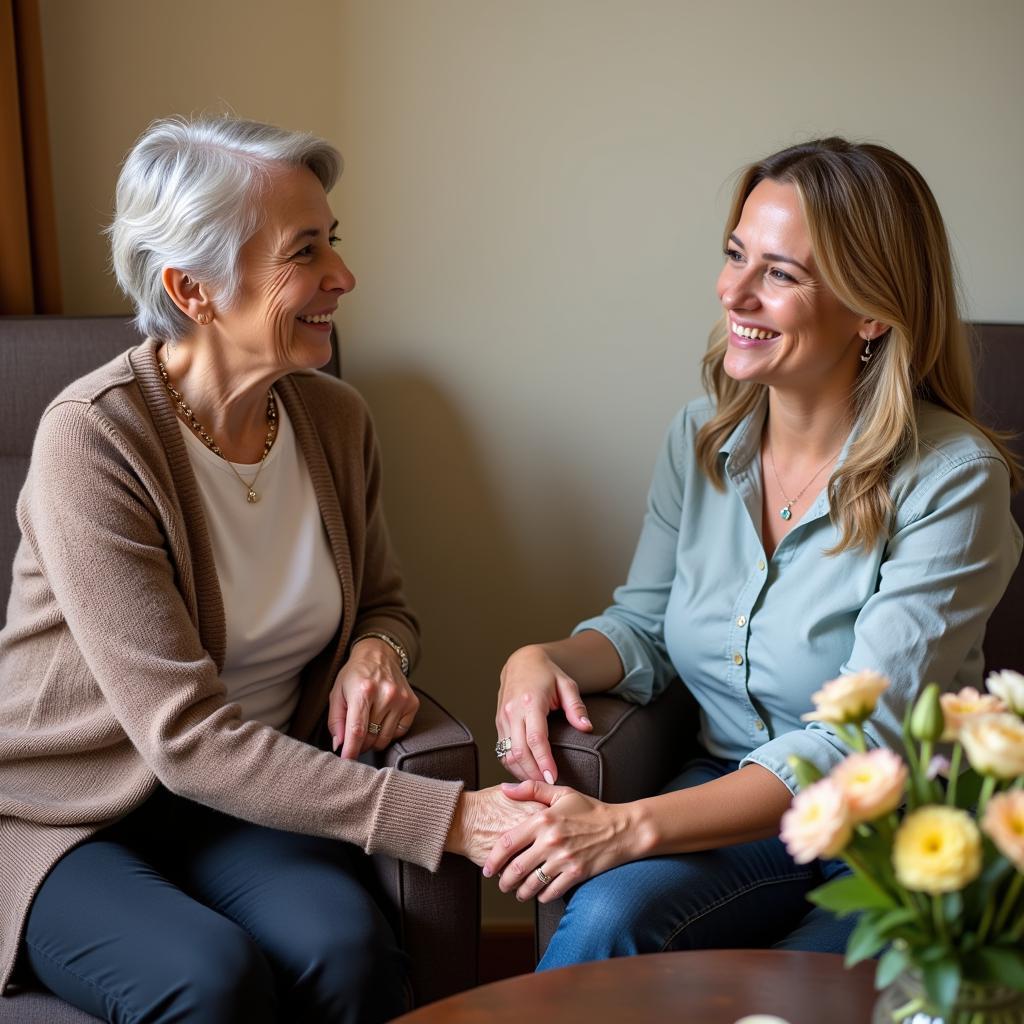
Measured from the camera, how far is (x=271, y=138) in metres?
1.71

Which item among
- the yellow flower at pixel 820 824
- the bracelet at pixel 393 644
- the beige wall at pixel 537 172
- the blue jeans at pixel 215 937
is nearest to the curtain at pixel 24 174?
the beige wall at pixel 537 172

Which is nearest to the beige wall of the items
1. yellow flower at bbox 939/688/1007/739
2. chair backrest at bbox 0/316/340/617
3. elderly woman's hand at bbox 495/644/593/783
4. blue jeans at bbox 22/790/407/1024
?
chair backrest at bbox 0/316/340/617

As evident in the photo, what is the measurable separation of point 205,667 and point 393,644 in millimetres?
389

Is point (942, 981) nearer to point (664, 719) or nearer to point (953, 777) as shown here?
point (953, 777)

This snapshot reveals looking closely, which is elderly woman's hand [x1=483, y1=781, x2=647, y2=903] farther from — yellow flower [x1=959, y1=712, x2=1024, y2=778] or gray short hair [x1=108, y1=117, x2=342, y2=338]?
gray short hair [x1=108, y1=117, x2=342, y2=338]

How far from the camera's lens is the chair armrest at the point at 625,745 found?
1640 mm

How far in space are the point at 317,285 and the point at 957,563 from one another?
0.95m

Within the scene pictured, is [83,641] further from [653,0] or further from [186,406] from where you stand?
[653,0]

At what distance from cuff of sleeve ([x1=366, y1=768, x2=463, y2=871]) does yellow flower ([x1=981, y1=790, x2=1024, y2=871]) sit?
0.81 m

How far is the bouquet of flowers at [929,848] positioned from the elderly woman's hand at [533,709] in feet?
2.33

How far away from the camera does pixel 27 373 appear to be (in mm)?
1966

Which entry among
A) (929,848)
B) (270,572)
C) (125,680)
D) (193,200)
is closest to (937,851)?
(929,848)

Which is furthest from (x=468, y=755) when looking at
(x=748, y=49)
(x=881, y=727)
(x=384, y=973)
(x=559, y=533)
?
(x=748, y=49)

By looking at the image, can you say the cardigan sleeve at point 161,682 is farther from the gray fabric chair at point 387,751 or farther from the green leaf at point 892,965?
the green leaf at point 892,965
